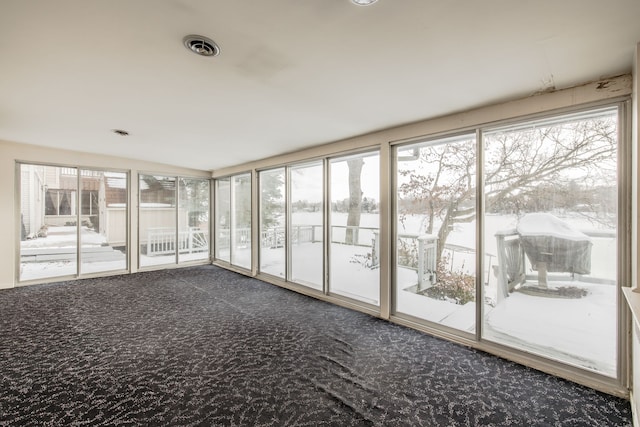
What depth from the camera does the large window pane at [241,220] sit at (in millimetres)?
6312

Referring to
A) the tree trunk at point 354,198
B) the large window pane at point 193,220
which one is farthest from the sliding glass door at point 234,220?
the tree trunk at point 354,198

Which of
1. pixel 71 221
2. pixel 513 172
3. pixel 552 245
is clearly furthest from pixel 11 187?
pixel 552 245

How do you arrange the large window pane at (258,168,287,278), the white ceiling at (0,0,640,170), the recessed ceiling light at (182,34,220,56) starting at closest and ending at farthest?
the white ceiling at (0,0,640,170) < the recessed ceiling light at (182,34,220,56) < the large window pane at (258,168,287,278)

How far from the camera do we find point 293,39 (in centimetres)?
183

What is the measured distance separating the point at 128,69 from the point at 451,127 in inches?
122

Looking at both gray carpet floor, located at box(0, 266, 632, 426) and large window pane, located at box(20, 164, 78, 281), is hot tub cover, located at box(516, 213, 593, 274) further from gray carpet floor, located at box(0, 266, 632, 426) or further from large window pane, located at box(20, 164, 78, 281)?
large window pane, located at box(20, 164, 78, 281)

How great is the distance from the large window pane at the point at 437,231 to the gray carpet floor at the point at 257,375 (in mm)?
443

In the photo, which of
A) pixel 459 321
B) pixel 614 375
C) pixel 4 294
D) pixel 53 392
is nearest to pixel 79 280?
pixel 4 294

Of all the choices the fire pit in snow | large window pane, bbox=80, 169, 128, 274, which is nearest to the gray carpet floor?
the fire pit in snow

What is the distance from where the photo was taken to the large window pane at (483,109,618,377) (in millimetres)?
2355

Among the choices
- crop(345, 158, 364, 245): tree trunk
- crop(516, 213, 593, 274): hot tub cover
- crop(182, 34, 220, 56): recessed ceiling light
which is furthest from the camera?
crop(345, 158, 364, 245): tree trunk

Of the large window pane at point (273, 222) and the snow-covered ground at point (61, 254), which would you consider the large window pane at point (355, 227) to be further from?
the snow-covered ground at point (61, 254)

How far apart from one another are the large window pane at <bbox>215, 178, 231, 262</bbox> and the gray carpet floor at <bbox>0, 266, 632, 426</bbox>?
316cm

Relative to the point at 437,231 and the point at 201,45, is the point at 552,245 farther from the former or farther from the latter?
the point at 201,45
